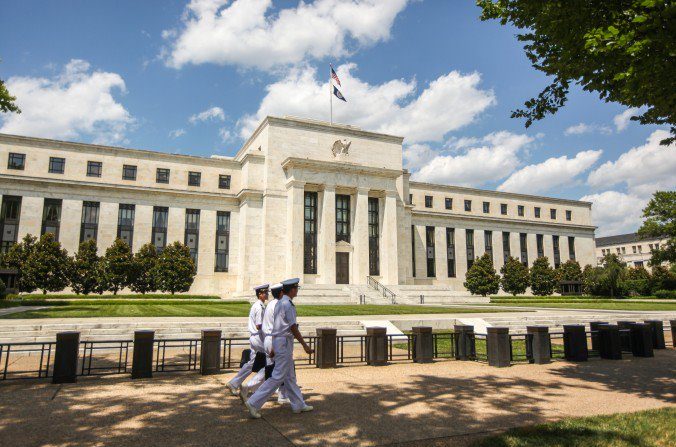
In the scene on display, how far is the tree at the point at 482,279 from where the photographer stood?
5219 centimetres

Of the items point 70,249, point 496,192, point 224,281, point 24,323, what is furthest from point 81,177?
point 496,192

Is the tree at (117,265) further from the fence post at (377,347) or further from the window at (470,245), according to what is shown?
the window at (470,245)

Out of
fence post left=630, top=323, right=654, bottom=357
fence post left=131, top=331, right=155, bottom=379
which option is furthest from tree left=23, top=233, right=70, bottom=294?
fence post left=630, top=323, right=654, bottom=357

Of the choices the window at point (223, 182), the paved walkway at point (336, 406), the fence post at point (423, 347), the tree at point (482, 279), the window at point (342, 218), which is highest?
the window at point (223, 182)

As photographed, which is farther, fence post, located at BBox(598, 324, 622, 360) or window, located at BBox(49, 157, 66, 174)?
window, located at BBox(49, 157, 66, 174)

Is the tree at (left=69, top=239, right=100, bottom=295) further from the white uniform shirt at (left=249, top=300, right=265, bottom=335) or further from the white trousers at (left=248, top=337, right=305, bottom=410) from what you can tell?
the white trousers at (left=248, top=337, right=305, bottom=410)

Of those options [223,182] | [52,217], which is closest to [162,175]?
[223,182]

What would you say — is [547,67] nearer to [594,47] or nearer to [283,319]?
[594,47]

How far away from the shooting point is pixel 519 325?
23.4 metres

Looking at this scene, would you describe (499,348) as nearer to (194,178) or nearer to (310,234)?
(310,234)

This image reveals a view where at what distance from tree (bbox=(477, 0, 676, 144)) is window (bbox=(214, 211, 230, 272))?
132 feet

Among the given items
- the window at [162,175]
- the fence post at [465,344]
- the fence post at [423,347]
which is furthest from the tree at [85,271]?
the fence post at [465,344]

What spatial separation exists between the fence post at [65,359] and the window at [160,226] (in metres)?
37.3

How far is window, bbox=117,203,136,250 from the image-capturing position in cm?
4519
